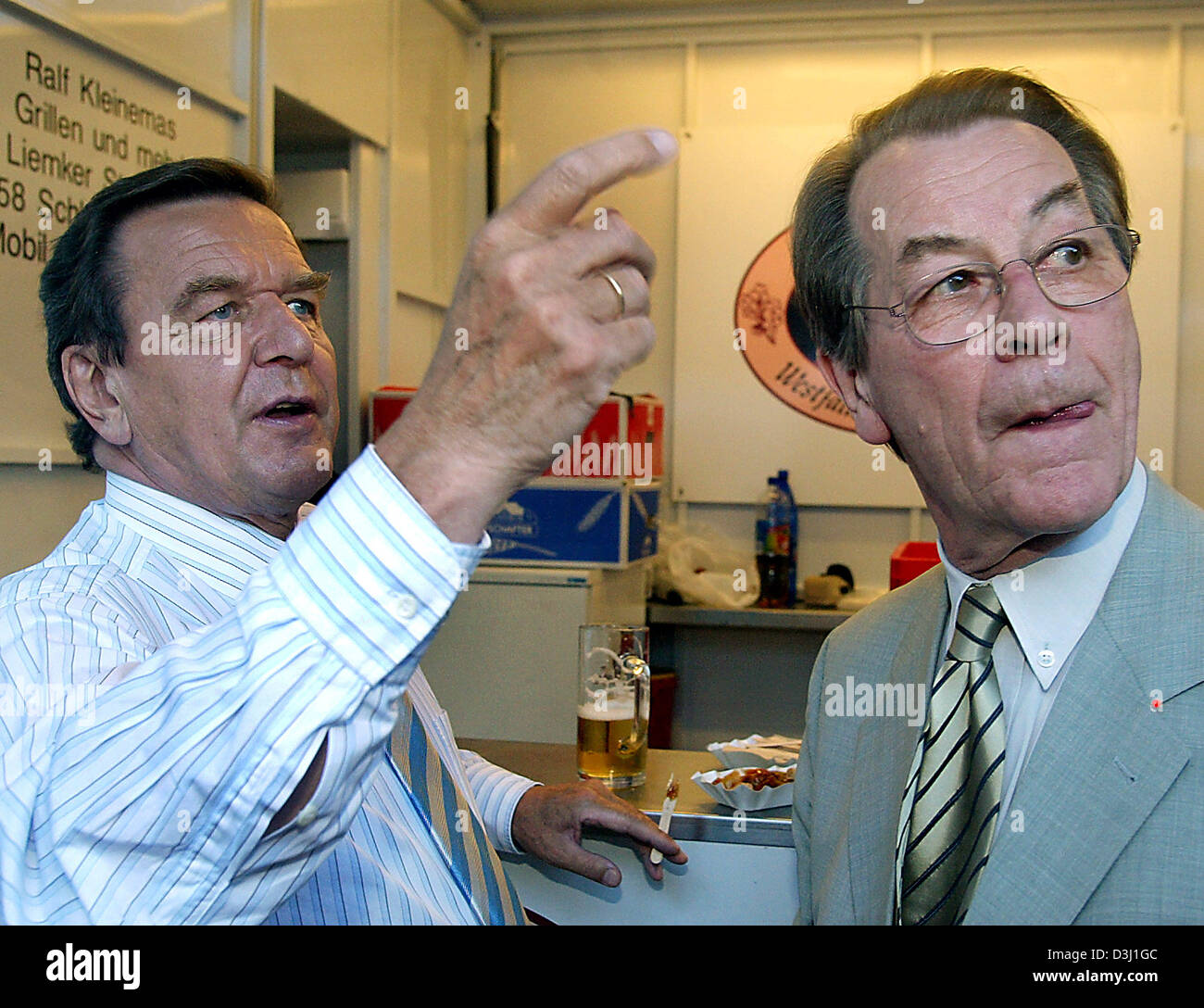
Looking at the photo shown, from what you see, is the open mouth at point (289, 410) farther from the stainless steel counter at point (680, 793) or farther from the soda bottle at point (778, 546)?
the soda bottle at point (778, 546)

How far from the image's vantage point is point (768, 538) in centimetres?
412

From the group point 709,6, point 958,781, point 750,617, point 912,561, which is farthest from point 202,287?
point 709,6

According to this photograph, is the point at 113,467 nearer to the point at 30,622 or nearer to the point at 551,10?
the point at 30,622

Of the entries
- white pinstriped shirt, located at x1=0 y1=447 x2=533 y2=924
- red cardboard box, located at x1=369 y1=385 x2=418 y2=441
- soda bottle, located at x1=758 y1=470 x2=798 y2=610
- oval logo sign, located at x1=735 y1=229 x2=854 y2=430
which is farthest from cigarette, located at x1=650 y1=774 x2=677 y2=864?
oval logo sign, located at x1=735 y1=229 x2=854 y2=430

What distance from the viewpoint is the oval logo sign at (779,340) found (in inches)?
167

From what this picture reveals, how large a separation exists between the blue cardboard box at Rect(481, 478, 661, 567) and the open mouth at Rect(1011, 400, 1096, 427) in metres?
2.09

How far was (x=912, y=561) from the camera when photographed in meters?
2.46

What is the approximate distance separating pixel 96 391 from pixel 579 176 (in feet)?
3.16

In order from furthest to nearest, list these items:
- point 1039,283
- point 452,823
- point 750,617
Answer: point 750,617, point 452,823, point 1039,283

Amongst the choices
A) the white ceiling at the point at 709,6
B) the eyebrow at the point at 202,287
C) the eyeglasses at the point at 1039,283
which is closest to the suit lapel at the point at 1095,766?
the eyeglasses at the point at 1039,283

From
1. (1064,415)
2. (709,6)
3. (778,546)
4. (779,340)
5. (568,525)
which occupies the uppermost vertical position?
(709,6)

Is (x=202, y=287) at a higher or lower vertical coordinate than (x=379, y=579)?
higher

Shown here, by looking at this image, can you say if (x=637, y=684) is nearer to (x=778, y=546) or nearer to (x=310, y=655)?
(x=310, y=655)

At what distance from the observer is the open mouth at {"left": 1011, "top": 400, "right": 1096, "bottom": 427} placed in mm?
1051
